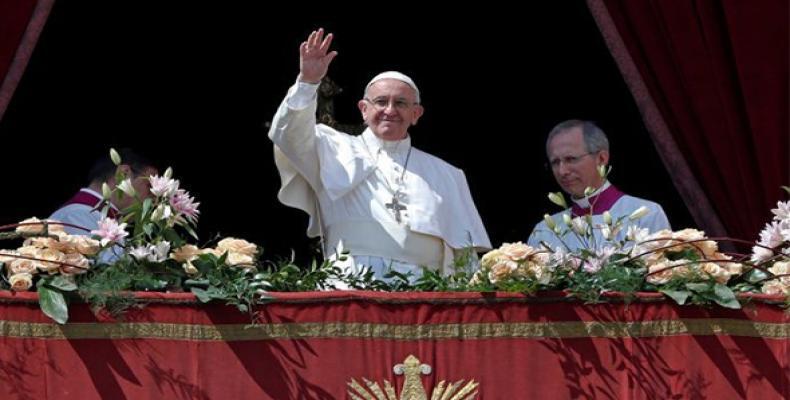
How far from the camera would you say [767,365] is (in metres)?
5.73

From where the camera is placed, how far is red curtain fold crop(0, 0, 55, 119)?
7520 mm

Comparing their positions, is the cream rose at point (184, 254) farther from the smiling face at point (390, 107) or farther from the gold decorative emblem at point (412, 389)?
the smiling face at point (390, 107)

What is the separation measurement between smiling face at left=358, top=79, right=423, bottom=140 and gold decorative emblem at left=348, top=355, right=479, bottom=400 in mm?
1487

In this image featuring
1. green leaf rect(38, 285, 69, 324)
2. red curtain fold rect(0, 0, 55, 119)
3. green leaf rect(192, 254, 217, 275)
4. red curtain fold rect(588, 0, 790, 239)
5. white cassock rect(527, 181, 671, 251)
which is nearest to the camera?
green leaf rect(38, 285, 69, 324)

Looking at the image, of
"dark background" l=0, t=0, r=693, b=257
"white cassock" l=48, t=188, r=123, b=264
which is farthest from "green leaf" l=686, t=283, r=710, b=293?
"dark background" l=0, t=0, r=693, b=257

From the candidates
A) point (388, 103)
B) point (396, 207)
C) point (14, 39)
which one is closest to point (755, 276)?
point (396, 207)

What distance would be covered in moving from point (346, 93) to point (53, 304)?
396 centimetres

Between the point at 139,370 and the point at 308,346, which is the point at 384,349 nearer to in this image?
the point at 308,346

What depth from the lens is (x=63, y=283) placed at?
5477mm

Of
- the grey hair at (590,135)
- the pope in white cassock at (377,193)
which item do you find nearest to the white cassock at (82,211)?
the pope in white cassock at (377,193)

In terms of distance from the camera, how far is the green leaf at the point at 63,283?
17.9 ft

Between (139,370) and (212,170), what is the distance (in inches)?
149

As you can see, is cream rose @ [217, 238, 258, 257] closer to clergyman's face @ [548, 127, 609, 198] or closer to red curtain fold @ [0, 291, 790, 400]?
red curtain fold @ [0, 291, 790, 400]

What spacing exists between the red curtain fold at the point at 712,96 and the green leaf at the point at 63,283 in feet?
10.7
